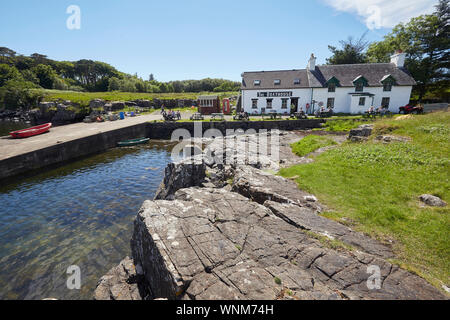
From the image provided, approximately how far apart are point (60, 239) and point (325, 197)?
1175cm

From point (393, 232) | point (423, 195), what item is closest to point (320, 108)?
point (423, 195)

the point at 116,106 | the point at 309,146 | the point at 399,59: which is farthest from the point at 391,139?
the point at 116,106

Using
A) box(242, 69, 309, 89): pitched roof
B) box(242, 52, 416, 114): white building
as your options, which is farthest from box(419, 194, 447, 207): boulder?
box(242, 69, 309, 89): pitched roof

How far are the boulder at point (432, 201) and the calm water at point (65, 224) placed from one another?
11.7 meters

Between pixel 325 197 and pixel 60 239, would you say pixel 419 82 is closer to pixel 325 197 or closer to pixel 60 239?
pixel 325 197

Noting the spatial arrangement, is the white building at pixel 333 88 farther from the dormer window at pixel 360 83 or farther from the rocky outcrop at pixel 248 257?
the rocky outcrop at pixel 248 257

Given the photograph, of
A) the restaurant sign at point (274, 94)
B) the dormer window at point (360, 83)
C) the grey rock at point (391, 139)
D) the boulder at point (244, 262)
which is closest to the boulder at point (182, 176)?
the boulder at point (244, 262)

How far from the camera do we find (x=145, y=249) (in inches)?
215

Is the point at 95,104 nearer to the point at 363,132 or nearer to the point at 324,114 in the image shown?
the point at 324,114

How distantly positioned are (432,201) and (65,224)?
51.8ft

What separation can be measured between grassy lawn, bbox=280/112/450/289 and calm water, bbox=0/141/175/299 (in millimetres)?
8887

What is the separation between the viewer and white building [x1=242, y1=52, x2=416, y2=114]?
33844mm

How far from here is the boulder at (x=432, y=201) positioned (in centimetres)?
728

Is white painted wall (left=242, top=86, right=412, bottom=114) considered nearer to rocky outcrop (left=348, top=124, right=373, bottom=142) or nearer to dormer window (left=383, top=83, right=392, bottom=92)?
dormer window (left=383, top=83, right=392, bottom=92)
